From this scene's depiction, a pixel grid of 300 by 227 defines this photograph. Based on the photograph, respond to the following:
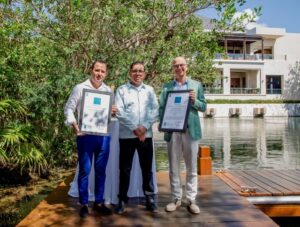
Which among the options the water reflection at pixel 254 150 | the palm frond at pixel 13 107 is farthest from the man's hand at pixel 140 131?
the water reflection at pixel 254 150

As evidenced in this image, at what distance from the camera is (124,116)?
4.39 metres

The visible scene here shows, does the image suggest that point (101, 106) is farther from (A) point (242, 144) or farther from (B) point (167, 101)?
(A) point (242, 144)

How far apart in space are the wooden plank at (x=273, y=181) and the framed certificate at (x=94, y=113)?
2650 mm

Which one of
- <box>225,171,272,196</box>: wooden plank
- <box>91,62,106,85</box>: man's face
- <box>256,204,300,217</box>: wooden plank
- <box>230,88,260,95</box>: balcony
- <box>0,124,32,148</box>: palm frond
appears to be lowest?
<box>256,204,300,217</box>: wooden plank

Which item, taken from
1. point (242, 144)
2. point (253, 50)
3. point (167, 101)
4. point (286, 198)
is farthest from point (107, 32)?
point (253, 50)

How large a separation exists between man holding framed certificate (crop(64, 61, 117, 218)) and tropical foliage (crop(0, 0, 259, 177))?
2559mm

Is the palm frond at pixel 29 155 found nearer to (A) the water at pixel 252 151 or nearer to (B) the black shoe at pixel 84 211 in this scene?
(B) the black shoe at pixel 84 211

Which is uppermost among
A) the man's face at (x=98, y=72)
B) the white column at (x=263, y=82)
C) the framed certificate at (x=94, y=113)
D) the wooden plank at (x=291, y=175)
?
the white column at (x=263, y=82)

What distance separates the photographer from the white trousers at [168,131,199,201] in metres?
4.43

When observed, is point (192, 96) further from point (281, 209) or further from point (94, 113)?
point (281, 209)

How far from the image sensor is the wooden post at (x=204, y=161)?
6.52 metres

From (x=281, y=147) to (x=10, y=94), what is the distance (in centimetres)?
970

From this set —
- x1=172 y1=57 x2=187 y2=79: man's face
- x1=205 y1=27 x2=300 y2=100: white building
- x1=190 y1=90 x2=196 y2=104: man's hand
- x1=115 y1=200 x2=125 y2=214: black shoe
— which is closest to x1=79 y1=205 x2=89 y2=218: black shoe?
x1=115 y1=200 x2=125 y2=214: black shoe

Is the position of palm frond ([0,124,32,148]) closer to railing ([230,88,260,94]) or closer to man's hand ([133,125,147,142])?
man's hand ([133,125,147,142])
